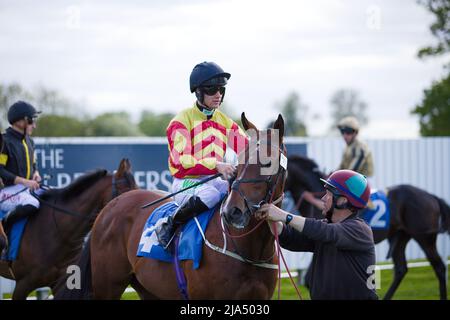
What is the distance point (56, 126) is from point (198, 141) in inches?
1132

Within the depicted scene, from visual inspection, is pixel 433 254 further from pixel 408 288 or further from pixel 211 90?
pixel 211 90

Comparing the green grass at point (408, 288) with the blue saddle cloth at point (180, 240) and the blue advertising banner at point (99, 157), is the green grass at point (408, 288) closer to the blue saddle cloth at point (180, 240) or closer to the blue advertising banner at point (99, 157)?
the blue advertising banner at point (99, 157)

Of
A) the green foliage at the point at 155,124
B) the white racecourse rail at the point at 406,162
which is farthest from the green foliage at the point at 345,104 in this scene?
the white racecourse rail at the point at 406,162

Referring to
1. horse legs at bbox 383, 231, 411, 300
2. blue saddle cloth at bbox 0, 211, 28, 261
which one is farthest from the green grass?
blue saddle cloth at bbox 0, 211, 28, 261

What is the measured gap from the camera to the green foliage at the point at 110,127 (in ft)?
113

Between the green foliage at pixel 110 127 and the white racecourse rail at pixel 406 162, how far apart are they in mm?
21940

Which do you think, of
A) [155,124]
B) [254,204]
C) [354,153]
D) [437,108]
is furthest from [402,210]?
[155,124]

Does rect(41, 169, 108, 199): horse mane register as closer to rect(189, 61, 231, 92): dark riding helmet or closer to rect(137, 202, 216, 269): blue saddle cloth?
rect(137, 202, 216, 269): blue saddle cloth

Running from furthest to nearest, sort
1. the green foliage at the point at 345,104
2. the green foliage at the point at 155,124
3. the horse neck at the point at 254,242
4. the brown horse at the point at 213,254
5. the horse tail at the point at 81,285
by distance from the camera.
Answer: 1. the green foliage at the point at 345,104
2. the green foliage at the point at 155,124
3. the horse tail at the point at 81,285
4. the horse neck at the point at 254,242
5. the brown horse at the point at 213,254

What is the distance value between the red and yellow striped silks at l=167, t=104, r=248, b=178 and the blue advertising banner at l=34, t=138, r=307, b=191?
15.6 feet

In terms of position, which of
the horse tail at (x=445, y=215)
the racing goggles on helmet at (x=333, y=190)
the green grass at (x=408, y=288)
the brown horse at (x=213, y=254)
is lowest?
the green grass at (x=408, y=288)

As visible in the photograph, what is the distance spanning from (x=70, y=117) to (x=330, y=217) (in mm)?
31120

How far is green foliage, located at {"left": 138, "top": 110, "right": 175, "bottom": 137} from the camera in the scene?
35062mm
